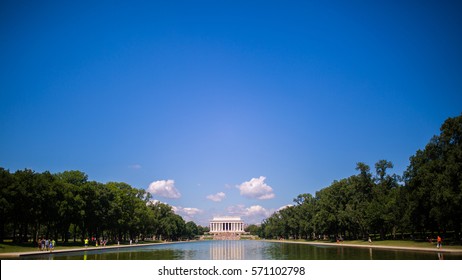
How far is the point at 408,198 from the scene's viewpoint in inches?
2458

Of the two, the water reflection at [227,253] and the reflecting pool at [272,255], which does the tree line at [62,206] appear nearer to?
the reflecting pool at [272,255]

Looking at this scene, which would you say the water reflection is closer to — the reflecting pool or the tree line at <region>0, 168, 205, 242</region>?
the reflecting pool

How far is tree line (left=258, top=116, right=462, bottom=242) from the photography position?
4906cm

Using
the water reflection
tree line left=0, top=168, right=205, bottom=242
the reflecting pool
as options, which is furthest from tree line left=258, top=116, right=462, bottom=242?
tree line left=0, top=168, right=205, bottom=242

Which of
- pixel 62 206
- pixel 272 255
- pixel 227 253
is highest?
pixel 62 206

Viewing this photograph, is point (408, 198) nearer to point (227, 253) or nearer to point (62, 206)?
point (227, 253)

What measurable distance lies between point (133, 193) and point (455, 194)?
80.3 meters

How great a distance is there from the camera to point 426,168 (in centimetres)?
5478

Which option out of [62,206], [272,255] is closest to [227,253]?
[272,255]
